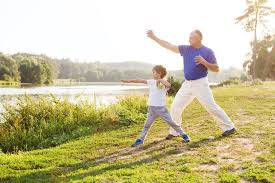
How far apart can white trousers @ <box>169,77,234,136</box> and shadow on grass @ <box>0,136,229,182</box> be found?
445mm

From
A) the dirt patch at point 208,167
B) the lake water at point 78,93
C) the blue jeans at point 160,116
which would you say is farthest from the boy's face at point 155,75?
the lake water at point 78,93

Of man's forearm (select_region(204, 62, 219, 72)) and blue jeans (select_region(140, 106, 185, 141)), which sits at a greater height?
man's forearm (select_region(204, 62, 219, 72))

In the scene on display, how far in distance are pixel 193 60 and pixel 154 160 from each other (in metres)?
2.32

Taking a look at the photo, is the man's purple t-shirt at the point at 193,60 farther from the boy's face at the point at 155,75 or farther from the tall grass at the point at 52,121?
the tall grass at the point at 52,121

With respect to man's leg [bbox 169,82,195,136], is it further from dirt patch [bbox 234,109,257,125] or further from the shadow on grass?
dirt patch [bbox 234,109,257,125]

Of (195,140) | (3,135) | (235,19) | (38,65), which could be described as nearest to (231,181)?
(195,140)

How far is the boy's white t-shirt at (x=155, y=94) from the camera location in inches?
312

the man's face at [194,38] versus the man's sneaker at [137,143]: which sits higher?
the man's face at [194,38]

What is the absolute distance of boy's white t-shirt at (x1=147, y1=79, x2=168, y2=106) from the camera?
792cm

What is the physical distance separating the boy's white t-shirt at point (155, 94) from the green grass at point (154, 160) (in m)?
0.86

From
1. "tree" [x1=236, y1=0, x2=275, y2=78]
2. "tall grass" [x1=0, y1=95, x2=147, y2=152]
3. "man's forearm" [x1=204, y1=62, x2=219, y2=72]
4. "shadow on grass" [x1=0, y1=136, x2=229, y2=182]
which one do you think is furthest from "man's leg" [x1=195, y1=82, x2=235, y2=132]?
"tree" [x1=236, y1=0, x2=275, y2=78]

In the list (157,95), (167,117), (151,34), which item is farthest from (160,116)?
(151,34)

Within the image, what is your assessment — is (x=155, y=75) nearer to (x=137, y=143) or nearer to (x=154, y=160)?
(x=137, y=143)

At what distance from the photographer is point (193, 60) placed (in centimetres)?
807
